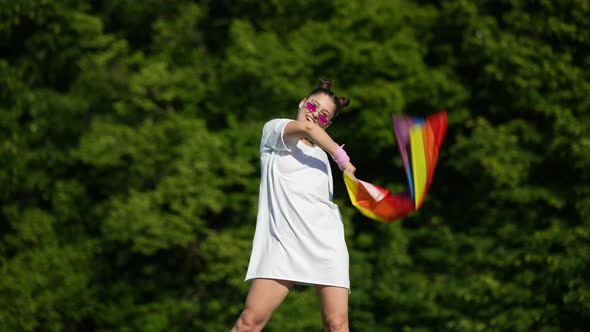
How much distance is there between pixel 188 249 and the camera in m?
11.2

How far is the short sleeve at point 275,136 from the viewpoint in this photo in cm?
312

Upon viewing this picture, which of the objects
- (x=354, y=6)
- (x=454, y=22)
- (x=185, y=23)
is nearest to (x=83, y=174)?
(x=185, y=23)

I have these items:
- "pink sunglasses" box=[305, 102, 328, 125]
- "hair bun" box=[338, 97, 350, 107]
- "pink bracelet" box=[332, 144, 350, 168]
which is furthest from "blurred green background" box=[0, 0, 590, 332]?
"pink bracelet" box=[332, 144, 350, 168]

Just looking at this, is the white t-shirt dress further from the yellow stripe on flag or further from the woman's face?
the yellow stripe on flag

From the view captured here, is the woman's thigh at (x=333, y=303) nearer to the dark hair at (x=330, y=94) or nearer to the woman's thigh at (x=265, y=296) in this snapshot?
the woman's thigh at (x=265, y=296)

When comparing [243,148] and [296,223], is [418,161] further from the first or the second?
[243,148]

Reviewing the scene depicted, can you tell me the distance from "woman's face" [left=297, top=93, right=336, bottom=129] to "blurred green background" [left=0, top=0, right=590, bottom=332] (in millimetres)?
7009

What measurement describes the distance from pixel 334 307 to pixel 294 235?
0.32m

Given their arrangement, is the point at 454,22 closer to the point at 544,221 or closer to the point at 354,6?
the point at 354,6

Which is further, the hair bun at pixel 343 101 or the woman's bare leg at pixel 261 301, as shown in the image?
the hair bun at pixel 343 101

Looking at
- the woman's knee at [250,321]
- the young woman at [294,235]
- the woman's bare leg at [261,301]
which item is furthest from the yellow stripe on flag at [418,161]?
the woman's knee at [250,321]

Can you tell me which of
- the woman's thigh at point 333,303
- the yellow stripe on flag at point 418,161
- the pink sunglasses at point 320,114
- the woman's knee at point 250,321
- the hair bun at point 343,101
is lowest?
the woman's knee at point 250,321

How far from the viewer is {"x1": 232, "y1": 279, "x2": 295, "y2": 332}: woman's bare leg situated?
3.09m

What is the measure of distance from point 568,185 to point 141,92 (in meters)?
5.94
